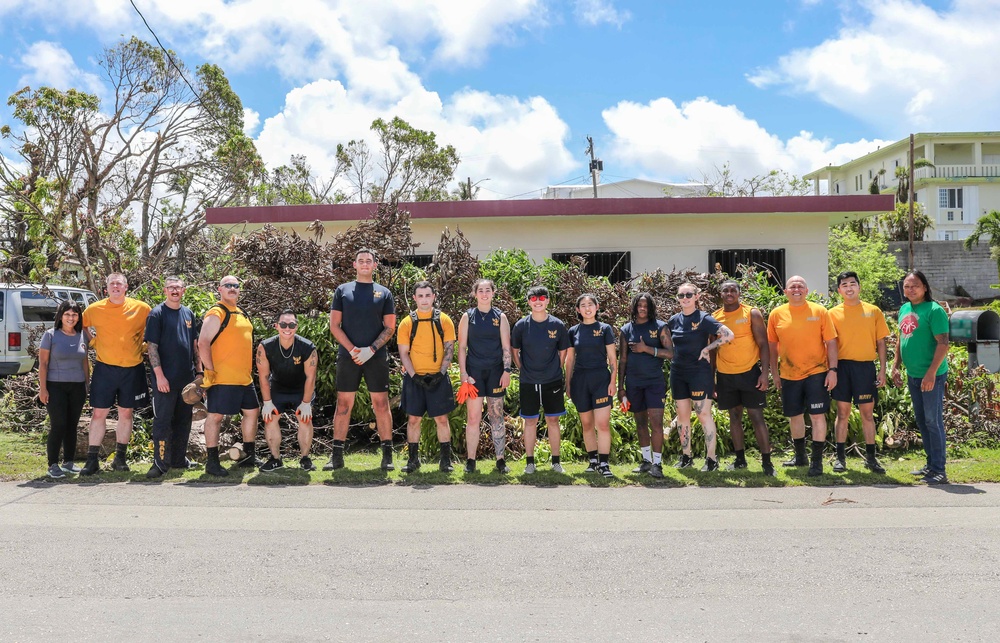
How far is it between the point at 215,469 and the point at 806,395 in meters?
5.82

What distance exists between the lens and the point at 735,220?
48.9 ft

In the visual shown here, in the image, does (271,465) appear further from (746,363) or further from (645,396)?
(746,363)

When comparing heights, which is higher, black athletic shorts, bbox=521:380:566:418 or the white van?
the white van

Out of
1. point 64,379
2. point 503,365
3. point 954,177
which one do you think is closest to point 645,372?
point 503,365

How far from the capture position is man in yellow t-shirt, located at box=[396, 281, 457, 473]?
7.86m

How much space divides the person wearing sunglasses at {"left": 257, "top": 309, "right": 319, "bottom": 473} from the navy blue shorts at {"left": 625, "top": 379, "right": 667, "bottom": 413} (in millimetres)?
3177

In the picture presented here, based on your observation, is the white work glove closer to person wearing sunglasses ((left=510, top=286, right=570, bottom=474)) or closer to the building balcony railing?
person wearing sunglasses ((left=510, top=286, right=570, bottom=474))

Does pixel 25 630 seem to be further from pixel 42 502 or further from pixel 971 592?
pixel 971 592

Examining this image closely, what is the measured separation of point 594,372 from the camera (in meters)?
7.68

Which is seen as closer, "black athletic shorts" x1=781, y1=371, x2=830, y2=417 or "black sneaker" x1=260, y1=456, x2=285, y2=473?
"black athletic shorts" x1=781, y1=371, x2=830, y2=417

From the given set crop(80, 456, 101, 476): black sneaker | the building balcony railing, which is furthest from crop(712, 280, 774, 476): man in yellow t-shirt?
the building balcony railing

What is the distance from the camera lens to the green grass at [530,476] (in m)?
7.37

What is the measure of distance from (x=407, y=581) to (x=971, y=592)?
3121 millimetres

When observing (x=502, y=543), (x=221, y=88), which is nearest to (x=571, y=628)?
(x=502, y=543)
